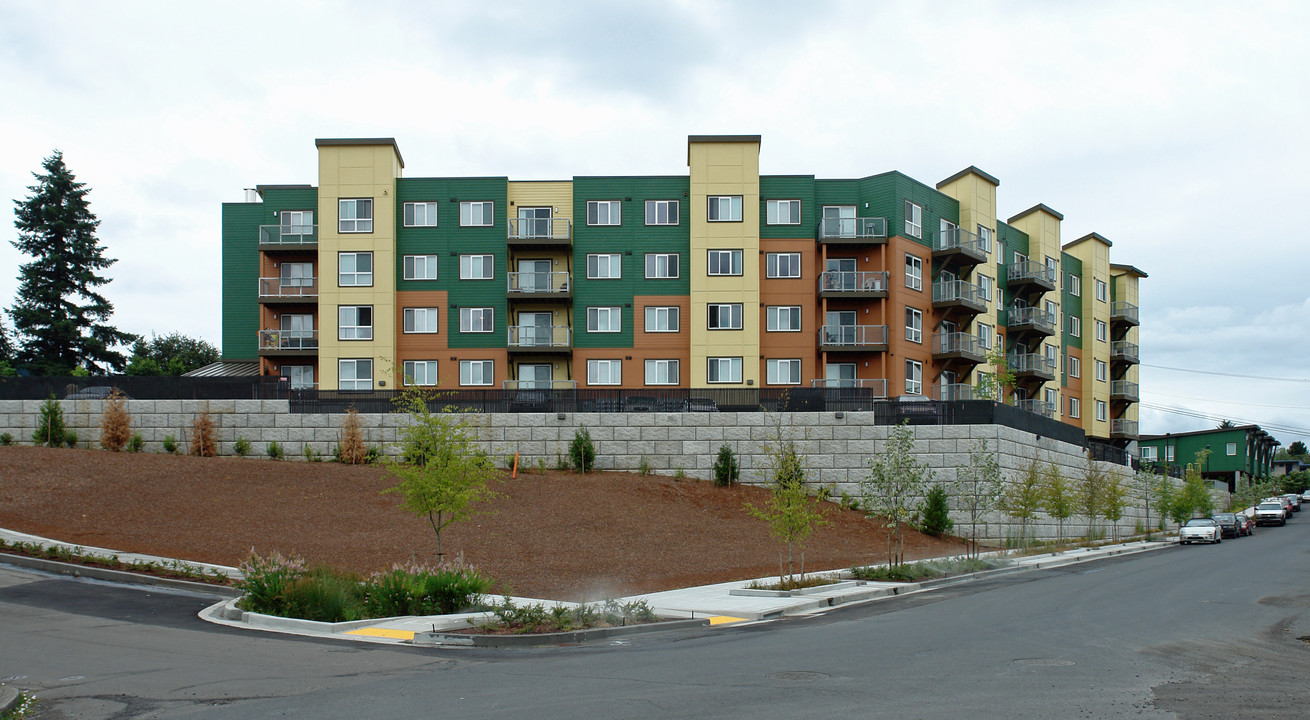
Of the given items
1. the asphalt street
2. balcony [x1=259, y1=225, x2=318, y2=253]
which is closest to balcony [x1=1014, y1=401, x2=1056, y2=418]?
balcony [x1=259, y1=225, x2=318, y2=253]

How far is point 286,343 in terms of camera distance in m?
49.2

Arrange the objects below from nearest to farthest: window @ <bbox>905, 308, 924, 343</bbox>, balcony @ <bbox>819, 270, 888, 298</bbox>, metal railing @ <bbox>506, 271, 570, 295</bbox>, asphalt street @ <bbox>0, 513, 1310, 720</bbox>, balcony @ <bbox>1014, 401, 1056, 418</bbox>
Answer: asphalt street @ <bbox>0, 513, 1310, 720</bbox>
balcony @ <bbox>819, 270, 888, 298</bbox>
metal railing @ <bbox>506, 271, 570, 295</bbox>
window @ <bbox>905, 308, 924, 343</bbox>
balcony @ <bbox>1014, 401, 1056, 418</bbox>

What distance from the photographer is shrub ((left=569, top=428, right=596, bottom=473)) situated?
114ft

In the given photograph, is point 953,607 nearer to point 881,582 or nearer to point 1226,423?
point 881,582

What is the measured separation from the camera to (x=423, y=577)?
1706cm

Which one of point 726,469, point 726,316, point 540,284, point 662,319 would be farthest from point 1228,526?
point 540,284

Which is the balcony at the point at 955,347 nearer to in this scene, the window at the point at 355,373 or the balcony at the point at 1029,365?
the balcony at the point at 1029,365

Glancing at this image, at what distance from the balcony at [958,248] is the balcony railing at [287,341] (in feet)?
108

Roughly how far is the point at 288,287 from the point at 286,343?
9.62 feet

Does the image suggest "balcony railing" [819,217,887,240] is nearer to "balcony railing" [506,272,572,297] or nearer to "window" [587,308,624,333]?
"window" [587,308,624,333]

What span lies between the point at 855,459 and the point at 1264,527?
1948 inches

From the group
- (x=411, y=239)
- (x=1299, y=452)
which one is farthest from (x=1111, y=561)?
(x=1299, y=452)

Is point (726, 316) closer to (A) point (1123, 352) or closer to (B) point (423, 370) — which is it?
(B) point (423, 370)

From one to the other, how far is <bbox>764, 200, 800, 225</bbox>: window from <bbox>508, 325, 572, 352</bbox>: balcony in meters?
11.7
